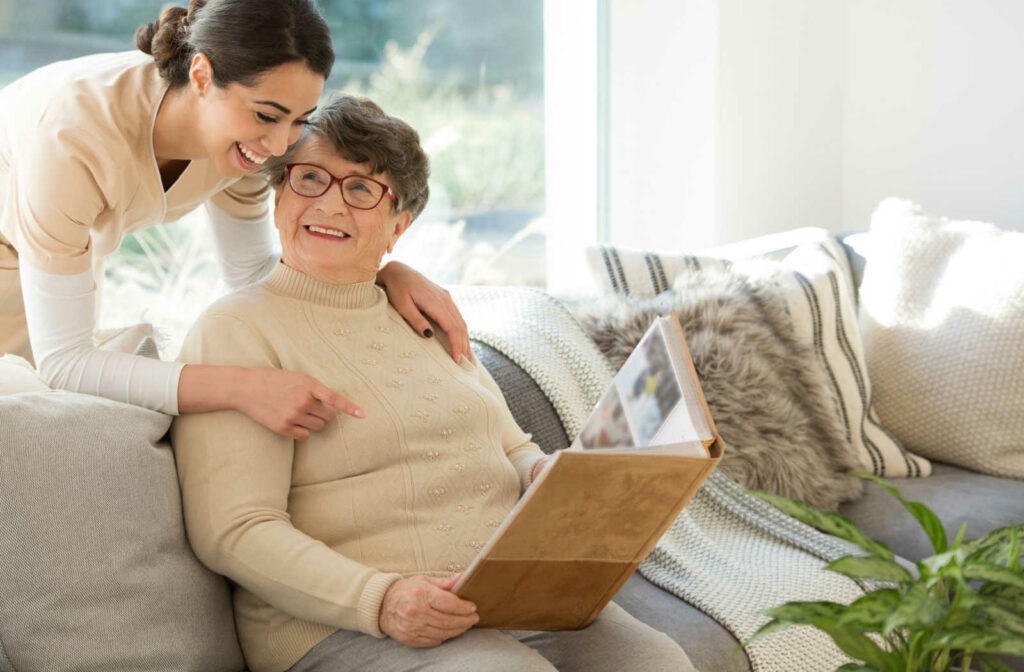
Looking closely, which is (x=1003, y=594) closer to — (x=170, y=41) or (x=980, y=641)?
(x=980, y=641)

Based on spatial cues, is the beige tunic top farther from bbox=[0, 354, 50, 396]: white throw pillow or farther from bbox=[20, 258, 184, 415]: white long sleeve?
bbox=[0, 354, 50, 396]: white throw pillow

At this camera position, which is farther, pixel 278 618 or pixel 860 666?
pixel 278 618

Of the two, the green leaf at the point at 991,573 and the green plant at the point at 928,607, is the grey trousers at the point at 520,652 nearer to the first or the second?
the green plant at the point at 928,607

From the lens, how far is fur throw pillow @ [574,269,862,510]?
6.42 feet

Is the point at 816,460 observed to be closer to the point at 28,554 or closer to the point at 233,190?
the point at 233,190

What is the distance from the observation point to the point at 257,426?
1.23 meters

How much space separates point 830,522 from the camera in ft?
2.86

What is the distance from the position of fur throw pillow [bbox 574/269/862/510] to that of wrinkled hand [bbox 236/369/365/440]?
845 millimetres

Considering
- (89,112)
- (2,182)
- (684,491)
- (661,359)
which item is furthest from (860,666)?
(2,182)

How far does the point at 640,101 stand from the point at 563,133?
0.88 ft

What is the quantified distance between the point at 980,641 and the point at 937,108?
2.62 m

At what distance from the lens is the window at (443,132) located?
2447mm

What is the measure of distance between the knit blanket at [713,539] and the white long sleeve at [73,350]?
76 centimetres

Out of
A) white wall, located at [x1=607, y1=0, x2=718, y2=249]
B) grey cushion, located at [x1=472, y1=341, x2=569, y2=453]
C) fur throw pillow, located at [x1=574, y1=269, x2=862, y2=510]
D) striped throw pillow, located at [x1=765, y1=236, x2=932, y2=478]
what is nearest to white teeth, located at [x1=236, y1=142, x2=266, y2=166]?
grey cushion, located at [x1=472, y1=341, x2=569, y2=453]
